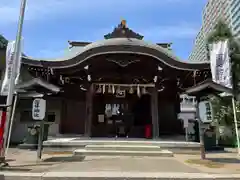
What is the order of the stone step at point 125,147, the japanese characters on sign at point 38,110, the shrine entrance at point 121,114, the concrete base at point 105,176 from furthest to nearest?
the shrine entrance at point 121,114, the stone step at point 125,147, the japanese characters on sign at point 38,110, the concrete base at point 105,176

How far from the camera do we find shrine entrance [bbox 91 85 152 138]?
54.7 ft

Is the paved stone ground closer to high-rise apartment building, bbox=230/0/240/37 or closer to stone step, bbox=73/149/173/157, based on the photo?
stone step, bbox=73/149/173/157

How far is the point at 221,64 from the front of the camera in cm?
1345

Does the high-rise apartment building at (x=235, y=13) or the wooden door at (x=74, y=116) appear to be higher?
the high-rise apartment building at (x=235, y=13)

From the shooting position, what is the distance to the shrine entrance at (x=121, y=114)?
54.7 ft

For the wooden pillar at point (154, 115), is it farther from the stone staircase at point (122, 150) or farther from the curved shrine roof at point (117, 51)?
the curved shrine roof at point (117, 51)

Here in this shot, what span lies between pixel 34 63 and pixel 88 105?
4.22 meters

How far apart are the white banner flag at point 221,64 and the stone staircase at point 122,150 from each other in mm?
5290

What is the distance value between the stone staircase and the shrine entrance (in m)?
4.15

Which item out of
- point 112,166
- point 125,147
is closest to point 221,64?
point 125,147

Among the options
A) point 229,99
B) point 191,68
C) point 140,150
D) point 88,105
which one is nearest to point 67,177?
point 140,150

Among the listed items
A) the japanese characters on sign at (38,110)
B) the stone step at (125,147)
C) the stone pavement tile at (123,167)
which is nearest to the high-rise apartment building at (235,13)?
the stone step at (125,147)

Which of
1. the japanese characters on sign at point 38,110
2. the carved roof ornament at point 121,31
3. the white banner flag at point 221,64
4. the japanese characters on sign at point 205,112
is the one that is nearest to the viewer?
the japanese characters on sign at point 38,110

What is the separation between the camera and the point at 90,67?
14.9 meters
